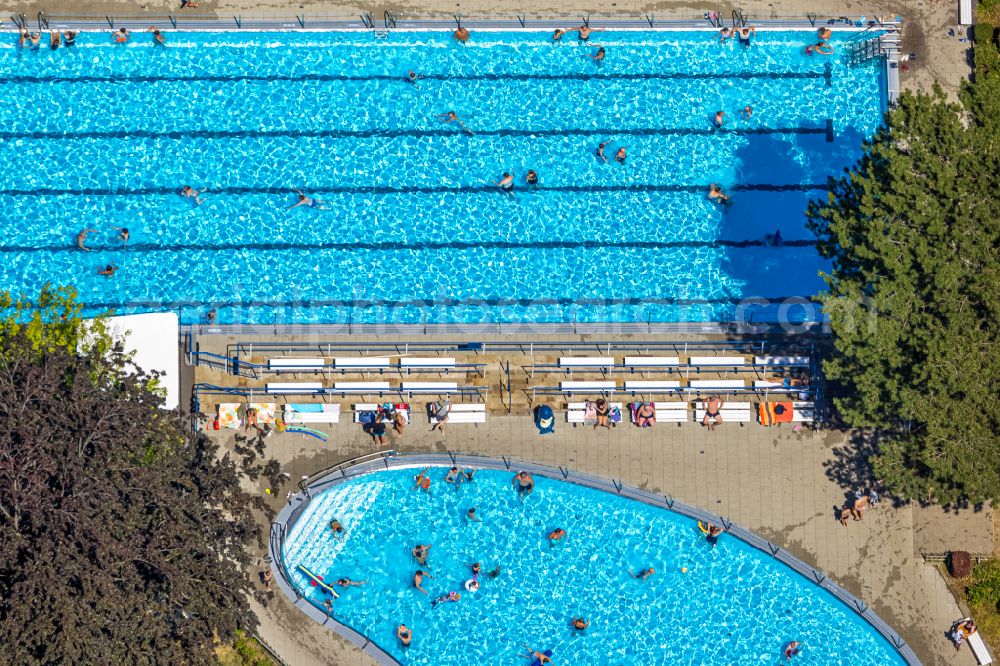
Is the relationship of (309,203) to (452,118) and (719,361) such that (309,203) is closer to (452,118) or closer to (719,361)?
(452,118)

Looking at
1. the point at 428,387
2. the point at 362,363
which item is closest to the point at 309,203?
the point at 362,363

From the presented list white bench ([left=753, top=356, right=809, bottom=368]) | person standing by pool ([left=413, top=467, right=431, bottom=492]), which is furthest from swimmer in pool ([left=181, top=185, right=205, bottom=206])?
white bench ([left=753, top=356, right=809, bottom=368])

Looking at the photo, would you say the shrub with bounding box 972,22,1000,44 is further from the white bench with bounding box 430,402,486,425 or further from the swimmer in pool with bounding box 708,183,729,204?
the white bench with bounding box 430,402,486,425

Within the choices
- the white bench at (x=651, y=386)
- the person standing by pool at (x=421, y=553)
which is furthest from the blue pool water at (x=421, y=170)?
the person standing by pool at (x=421, y=553)

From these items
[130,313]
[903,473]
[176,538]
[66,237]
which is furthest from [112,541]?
[903,473]

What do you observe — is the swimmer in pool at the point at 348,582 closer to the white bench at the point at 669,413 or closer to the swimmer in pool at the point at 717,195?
the white bench at the point at 669,413
